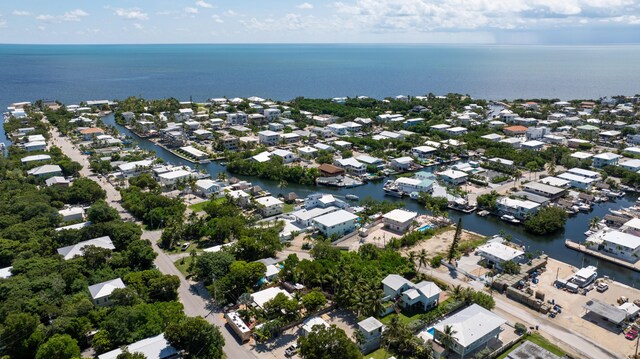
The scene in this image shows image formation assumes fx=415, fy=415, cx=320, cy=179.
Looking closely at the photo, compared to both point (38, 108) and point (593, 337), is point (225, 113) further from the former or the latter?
point (593, 337)

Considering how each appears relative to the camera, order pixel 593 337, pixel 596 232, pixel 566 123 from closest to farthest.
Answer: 1. pixel 593 337
2. pixel 596 232
3. pixel 566 123

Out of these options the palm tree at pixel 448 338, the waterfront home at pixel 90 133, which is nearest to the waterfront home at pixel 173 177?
the waterfront home at pixel 90 133

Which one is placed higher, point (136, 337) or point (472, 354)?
point (136, 337)

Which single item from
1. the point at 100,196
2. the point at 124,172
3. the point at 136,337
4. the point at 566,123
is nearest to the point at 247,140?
the point at 124,172

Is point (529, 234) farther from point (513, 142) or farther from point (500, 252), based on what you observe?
point (513, 142)

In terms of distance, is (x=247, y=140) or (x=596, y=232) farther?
(x=247, y=140)
